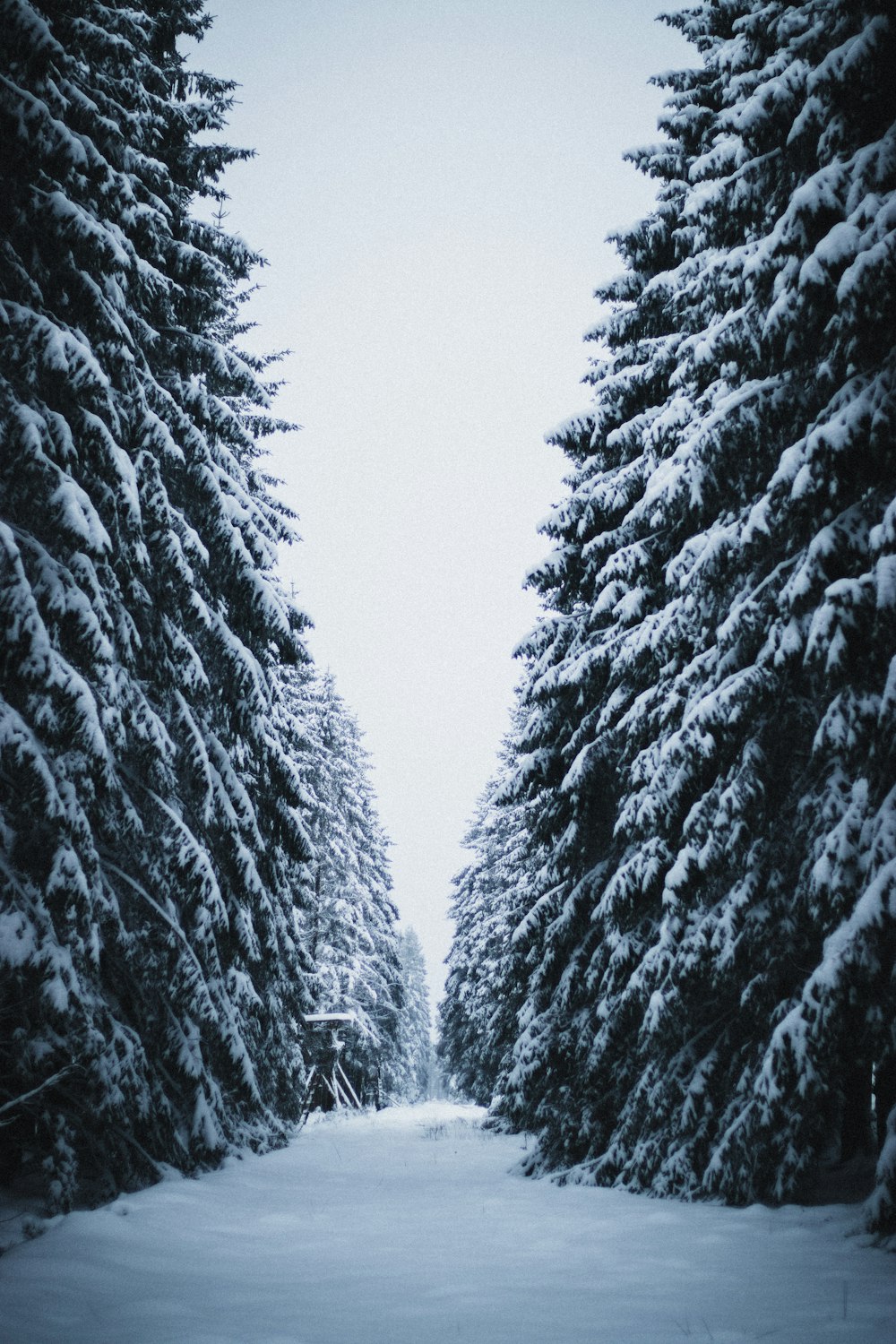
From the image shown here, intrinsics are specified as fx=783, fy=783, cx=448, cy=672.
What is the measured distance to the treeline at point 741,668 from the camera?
6.03 m

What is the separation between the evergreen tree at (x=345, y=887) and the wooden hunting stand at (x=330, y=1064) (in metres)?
0.73

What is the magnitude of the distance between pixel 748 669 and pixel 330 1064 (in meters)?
24.9

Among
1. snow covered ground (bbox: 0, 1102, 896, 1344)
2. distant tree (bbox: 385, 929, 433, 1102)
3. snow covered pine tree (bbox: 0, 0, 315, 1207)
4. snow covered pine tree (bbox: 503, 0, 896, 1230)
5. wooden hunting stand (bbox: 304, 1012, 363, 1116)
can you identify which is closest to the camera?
snow covered ground (bbox: 0, 1102, 896, 1344)

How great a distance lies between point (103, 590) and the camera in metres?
8.47

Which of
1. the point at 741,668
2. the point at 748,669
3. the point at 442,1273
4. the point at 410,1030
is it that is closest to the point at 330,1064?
the point at 442,1273

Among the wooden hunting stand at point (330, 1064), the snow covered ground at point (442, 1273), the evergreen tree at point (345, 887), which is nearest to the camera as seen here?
the snow covered ground at point (442, 1273)

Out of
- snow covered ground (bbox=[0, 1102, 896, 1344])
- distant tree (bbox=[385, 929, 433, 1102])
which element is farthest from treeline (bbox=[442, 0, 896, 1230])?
distant tree (bbox=[385, 929, 433, 1102])

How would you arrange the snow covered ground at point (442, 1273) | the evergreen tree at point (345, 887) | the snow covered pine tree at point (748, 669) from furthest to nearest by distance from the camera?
1. the evergreen tree at point (345, 887)
2. the snow covered pine tree at point (748, 669)
3. the snow covered ground at point (442, 1273)

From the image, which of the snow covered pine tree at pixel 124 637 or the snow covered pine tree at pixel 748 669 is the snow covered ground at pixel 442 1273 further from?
the snow covered pine tree at pixel 124 637

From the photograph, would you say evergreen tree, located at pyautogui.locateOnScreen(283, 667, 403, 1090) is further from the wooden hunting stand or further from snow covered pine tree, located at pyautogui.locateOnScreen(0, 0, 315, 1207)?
snow covered pine tree, located at pyautogui.locateOnScreen(0, 0, 315, 1207)

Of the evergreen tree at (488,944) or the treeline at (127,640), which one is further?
the evergreen tree at (488,944)

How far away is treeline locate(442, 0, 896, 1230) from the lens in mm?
6027

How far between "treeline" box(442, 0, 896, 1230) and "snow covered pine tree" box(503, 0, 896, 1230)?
0.03 meters

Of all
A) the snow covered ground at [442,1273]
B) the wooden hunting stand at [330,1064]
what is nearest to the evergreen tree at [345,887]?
the wooden hunting stand at [330,1064]
